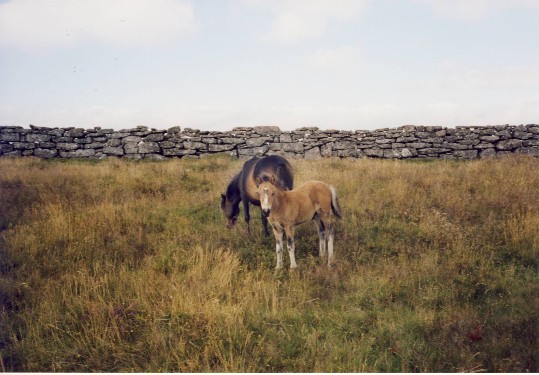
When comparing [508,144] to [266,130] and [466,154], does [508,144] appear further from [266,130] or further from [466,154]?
[266,130]

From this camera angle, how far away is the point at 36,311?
5055 mm

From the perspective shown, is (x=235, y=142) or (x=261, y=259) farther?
(x=235, y=142)

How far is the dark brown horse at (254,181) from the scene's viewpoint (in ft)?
27.3

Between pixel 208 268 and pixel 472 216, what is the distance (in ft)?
20.9

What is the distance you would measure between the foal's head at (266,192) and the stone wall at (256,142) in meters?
12.4

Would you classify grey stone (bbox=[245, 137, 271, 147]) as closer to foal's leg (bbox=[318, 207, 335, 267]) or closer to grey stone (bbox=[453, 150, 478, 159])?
grey stone (bbox=[453, 150, 478, 159])

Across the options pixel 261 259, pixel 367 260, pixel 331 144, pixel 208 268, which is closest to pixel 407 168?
pixel 331 144

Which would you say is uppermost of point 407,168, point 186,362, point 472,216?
point 407,168

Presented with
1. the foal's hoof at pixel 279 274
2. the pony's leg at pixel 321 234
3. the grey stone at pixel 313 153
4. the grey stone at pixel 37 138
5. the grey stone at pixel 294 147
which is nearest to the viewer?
the foal's hoof at pixel 279 274

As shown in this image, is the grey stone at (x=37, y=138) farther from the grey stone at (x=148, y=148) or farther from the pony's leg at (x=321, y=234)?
the pony's leg at (x=321, y=234)

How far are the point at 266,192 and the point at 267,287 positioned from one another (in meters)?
1.56

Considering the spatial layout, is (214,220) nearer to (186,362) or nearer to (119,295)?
(119,295)

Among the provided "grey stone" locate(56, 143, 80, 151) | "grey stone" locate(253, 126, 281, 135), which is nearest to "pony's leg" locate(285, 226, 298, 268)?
"grey stone" locate(253, 126, 281, 135)

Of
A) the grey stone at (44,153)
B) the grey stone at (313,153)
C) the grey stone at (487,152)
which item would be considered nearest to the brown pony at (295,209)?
the grey stone at (313,153)
